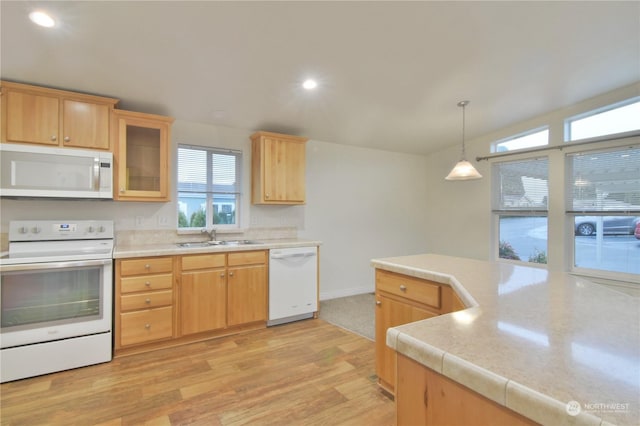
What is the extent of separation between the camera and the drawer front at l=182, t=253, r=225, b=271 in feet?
9.60

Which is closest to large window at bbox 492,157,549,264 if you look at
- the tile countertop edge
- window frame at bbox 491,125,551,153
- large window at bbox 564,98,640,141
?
window frame at bbox 491,125,551,153

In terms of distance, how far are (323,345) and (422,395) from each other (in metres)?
2.25

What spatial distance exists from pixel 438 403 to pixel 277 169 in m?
3.21

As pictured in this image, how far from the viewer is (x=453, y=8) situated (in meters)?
2.06

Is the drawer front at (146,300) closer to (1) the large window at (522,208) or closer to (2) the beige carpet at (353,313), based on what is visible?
(2) the beige carpet at (353,313)

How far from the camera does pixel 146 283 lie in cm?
274

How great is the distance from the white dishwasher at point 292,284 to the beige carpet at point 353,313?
0.31 m

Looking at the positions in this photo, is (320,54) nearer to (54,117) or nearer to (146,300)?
(54,117)

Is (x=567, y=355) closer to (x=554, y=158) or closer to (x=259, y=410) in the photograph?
(x=259, y=410)

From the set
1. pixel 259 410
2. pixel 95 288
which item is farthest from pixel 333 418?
pixel 95 288

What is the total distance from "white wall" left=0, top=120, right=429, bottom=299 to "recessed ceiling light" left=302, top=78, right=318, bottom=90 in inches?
47.1

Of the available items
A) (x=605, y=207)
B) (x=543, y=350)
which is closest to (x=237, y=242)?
(x=543, y=350)

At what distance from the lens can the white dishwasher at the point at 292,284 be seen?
3391mm

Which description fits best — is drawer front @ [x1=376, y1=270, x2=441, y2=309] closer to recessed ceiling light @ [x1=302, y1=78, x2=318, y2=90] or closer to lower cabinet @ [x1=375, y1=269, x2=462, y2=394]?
lower cabinet @ [x1=375, y1=269, x2=462, y2=394]
